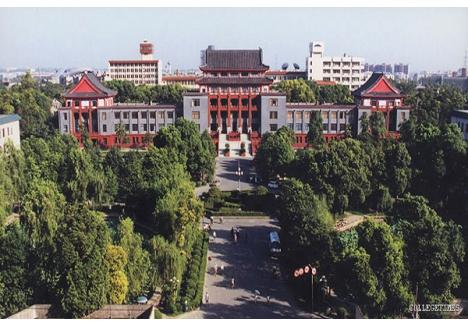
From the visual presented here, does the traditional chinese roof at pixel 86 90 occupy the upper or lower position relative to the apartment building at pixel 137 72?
lower

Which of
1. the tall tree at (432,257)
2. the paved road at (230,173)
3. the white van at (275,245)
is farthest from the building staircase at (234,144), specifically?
the tall tree at (432,257)

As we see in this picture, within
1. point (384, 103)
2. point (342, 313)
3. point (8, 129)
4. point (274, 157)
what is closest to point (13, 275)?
point (342, 313)

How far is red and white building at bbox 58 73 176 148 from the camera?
44.4m

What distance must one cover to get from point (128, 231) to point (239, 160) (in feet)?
78.4

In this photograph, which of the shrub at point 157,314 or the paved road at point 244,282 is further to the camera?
the paved road at point 244,282

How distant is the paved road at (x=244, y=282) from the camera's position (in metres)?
17.1

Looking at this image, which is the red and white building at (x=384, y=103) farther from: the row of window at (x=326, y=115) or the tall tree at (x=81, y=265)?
the tall tree at (x=81, y=265)

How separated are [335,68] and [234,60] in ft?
118

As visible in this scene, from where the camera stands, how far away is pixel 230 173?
36.6 m

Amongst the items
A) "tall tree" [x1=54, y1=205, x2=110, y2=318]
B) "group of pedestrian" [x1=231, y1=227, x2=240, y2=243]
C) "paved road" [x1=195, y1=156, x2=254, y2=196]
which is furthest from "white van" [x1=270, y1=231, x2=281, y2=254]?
"paved road" [x1=195, y1=156, x2=254, y2=196]

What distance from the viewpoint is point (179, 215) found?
20.2 m

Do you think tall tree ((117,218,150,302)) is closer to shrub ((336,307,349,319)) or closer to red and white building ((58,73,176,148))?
shrub ((336,307,349,319))

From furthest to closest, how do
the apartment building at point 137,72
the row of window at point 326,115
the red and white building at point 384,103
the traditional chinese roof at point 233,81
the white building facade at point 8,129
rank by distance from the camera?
the apartment building at point 137,72
the traditional chinese roof at point 233,81
the row of window at point 326,115
the red and white building at point 384,103
the white building facade at point 8,129

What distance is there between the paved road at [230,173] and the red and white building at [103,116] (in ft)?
22.0
